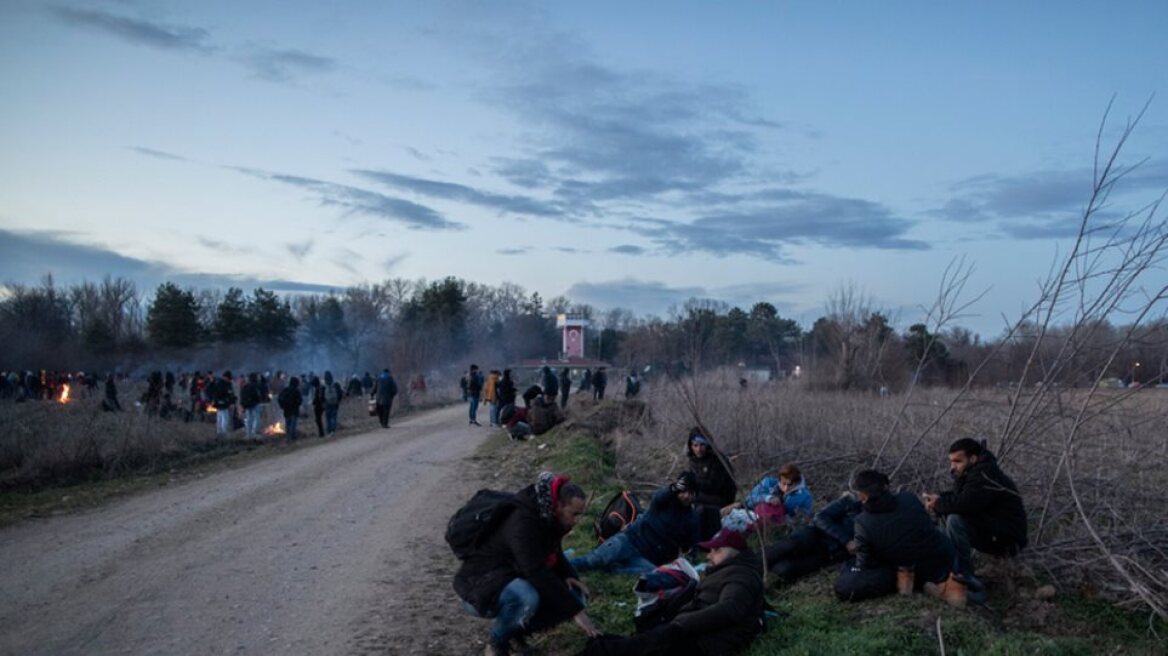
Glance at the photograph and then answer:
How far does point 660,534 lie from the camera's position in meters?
9.62

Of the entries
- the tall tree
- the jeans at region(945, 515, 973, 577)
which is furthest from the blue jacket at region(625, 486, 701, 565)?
the tall tree

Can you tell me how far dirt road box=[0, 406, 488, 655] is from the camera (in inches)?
276

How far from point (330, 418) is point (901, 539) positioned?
70.0 ft

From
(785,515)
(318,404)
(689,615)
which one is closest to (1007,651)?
(689,615)

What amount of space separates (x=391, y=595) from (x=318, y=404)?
56.9 feet

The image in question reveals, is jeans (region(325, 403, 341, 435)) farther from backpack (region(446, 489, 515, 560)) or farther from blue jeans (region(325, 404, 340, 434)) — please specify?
backpack (region(446, 489, 515, 560))

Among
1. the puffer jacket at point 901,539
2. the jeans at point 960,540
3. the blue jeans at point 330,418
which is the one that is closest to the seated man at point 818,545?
the jeans at point 960,540

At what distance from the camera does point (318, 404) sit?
24.8 meters

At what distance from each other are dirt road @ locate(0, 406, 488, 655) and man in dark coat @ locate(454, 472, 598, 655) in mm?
836

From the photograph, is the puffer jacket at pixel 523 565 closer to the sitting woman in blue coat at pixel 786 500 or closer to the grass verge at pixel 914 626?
the grass verge at pixel 914 626

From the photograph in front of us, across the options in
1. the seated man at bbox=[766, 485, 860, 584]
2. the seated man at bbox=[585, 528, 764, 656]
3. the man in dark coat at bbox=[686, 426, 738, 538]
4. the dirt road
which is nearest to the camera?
the seated man at bbox=[585, 528, 764, 656]

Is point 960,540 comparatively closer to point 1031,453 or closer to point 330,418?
point 1031,453

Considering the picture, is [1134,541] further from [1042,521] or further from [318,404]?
[318,404]

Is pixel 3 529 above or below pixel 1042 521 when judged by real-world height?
below
